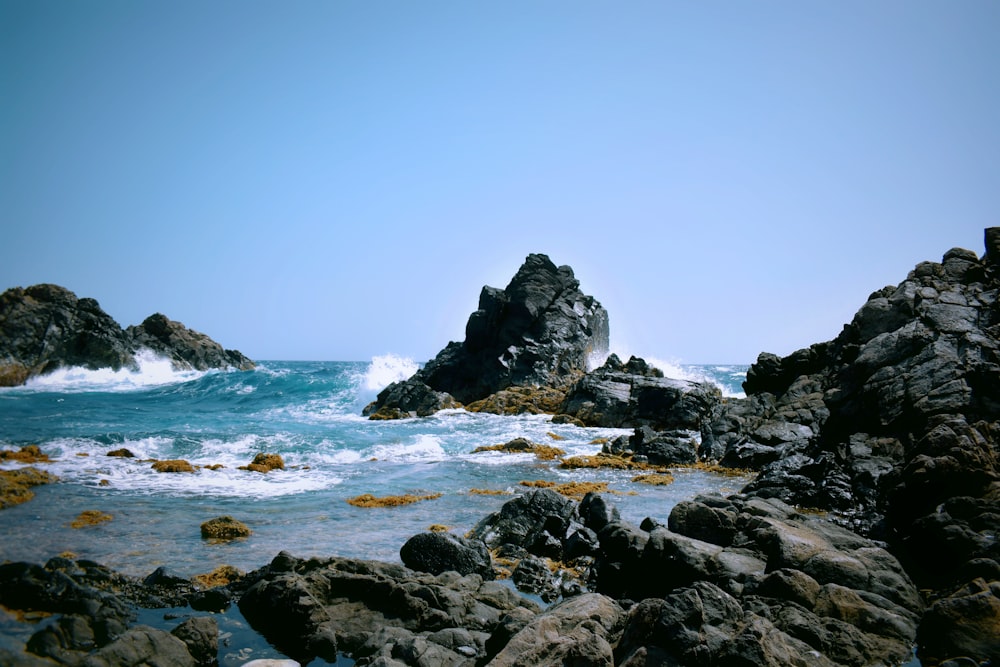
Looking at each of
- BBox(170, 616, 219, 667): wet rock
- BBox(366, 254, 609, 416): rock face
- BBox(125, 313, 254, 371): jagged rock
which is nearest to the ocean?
BBox(170, 616, 219, 667): wet rock

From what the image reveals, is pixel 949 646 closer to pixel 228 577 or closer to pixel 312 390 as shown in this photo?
pixel 228 577

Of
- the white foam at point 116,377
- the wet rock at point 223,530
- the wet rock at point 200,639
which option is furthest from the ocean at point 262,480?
the white foam at point 116,377

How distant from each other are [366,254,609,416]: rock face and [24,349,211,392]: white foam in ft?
120

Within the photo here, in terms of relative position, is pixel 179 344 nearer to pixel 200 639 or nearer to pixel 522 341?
pixel 522 341

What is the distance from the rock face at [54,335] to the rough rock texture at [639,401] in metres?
61.2

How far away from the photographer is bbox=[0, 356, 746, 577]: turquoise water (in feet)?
38.5

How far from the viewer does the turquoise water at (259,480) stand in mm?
11742

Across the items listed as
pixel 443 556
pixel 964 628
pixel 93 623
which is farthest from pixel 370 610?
pixel 964 628

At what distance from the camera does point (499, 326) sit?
193ft

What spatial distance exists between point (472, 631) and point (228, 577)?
457 centimetres

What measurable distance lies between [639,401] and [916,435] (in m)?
22.7

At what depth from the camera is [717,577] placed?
333 inches

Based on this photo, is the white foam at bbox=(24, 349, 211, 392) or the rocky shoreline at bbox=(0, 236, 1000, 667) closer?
the rocky shoreline at bbox=(0, 236, 1000, 667)

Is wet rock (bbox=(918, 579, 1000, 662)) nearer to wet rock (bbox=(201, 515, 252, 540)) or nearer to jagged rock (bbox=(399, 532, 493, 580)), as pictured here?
jagged rock (bbox=(399, 532, 493, 580))
